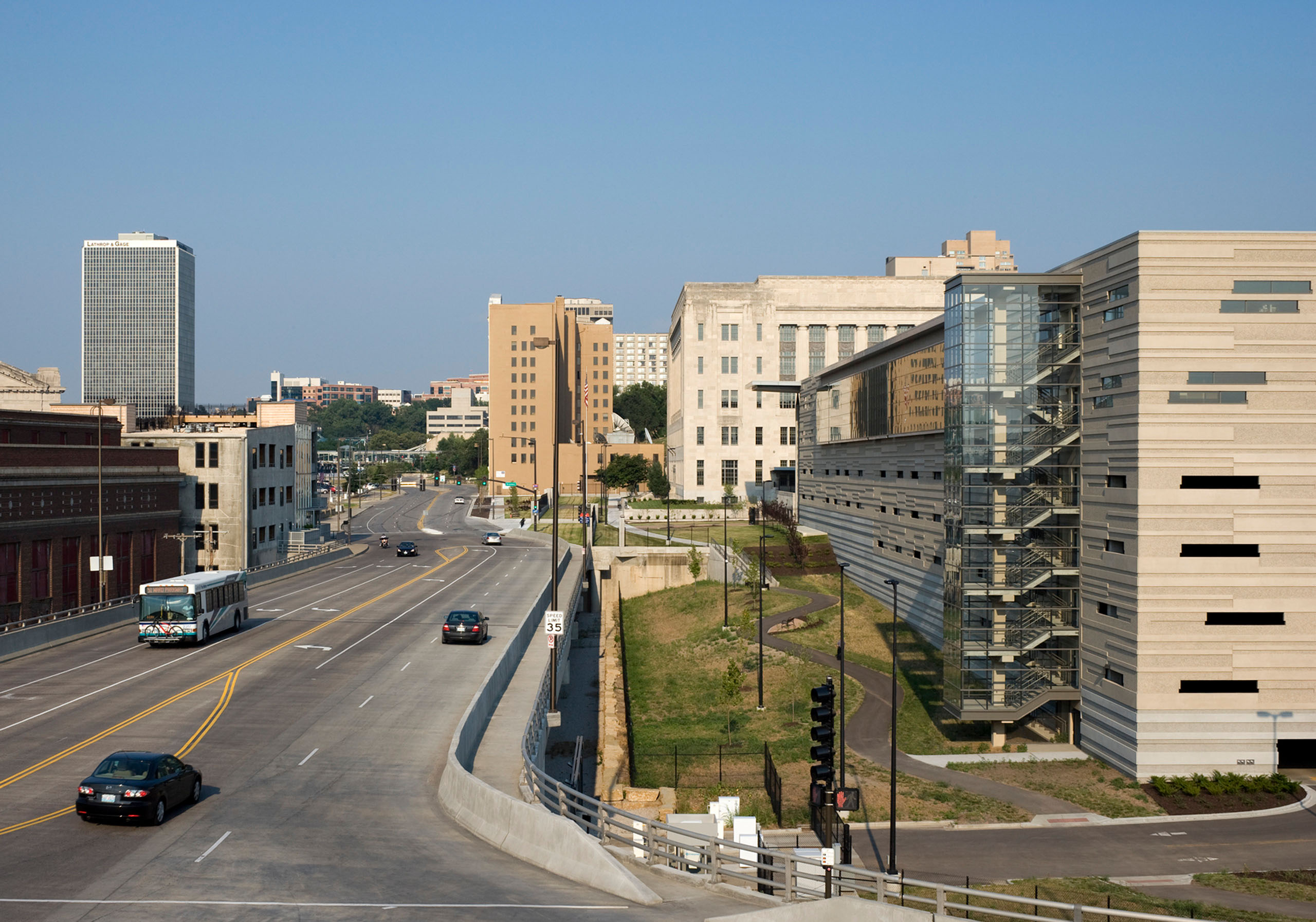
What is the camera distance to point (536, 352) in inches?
7141

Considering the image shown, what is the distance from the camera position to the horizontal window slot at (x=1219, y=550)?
37.6m

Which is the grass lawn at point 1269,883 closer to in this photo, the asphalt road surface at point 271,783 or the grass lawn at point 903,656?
the grass lawn at point 903,656

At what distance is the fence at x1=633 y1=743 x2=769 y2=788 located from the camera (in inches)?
1506

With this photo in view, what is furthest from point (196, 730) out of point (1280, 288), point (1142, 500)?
Result: point (1280, 288)

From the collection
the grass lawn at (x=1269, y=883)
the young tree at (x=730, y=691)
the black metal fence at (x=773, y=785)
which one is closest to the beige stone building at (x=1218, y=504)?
the grass lawn at (x=1269, y=883)

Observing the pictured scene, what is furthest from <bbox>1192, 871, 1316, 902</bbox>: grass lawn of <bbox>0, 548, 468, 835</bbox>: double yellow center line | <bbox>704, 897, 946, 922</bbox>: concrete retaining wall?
<bbox>0, 548, 468, 835</bbox>: double yellow center line

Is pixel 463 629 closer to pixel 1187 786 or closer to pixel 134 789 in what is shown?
pixel 134 789

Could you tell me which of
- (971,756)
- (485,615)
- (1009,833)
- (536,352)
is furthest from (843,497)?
(536,352)

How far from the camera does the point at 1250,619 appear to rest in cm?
3772

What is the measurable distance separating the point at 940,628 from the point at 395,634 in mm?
27718

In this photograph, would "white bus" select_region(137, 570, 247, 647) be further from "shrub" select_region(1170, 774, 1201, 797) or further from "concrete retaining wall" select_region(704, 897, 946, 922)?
"shrub" select_region(1170, 774, 1201, 797)

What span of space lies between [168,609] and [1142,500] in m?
39.0

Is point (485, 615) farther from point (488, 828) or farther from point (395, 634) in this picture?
point (488, 828)

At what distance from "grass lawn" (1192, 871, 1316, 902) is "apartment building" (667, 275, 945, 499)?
95248 mm
